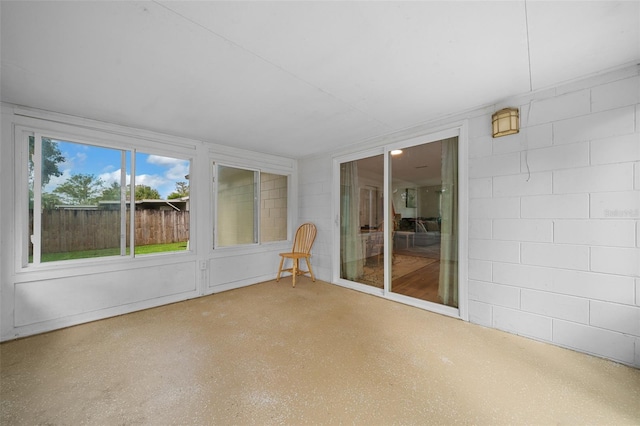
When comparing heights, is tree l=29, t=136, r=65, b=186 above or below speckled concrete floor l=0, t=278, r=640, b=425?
above

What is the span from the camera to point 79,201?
2.65m

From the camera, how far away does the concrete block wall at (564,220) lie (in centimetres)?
177

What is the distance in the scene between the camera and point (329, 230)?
406 centimetres

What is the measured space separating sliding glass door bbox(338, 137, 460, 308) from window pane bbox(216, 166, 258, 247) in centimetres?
158

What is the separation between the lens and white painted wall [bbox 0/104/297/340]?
2.24 meters

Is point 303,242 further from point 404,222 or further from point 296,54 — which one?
point 296,54

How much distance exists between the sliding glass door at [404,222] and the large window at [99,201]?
99.2 inches

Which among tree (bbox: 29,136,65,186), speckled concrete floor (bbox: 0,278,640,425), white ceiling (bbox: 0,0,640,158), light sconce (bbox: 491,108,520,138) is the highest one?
white ceiling (bbox: 0,0,640,158)

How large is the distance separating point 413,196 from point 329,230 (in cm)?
150

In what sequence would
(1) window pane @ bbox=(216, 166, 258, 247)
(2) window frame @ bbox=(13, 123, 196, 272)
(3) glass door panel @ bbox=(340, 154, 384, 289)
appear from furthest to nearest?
(1) window pane @ bbox=(216, 166, 258, 247)
(3) glass door panel @ bbox=(340, 154, 384, 289)
(2) window frame @ bbox=(13, 123, 196, 272)

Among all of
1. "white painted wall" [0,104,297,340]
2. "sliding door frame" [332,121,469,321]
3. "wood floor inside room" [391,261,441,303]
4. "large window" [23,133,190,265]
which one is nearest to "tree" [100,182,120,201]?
"large window" [23,133,190,265]

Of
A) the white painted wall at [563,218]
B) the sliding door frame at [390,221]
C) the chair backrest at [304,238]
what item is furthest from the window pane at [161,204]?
the white painted wall at [563,218]

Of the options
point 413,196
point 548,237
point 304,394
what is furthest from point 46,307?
point 548,237

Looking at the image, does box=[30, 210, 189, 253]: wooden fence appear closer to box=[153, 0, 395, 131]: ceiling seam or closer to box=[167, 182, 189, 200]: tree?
box=[167, 182, 189, 200]: tree
